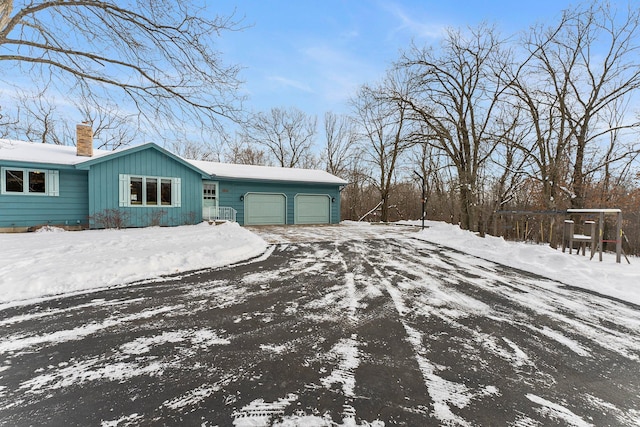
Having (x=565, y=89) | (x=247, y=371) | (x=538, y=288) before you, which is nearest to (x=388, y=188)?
(x=565, y=89)

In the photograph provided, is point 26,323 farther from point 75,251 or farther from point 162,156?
point 162,156

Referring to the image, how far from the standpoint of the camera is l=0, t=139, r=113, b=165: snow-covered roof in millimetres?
9703

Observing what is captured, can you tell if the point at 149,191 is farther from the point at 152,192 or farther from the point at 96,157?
the point at 96,157

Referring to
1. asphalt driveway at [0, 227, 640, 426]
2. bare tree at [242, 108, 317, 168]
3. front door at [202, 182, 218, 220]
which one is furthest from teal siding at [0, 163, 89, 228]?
bare tree at [242, 108, 317, 168]

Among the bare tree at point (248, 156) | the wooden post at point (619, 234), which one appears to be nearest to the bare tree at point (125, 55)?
the wooden post at point (619, 234)

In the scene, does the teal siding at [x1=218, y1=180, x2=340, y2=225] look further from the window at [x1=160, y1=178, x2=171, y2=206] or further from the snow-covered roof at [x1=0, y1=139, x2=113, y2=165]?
the snow-covered roof at [x1=0, y1=139, x2=113, y2=165]

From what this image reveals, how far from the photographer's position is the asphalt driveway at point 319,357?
1747 millimetres

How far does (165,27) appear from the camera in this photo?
575cm

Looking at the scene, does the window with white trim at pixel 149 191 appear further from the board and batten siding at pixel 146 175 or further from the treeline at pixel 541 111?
the treeline at pixel 541 111

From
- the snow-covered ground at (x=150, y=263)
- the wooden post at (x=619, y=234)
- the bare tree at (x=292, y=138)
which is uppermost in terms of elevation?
the bare tree at (x=292, y=138)

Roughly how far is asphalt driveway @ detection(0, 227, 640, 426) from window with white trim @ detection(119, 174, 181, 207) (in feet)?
27.8

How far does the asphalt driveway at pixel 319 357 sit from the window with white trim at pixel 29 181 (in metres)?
9.46

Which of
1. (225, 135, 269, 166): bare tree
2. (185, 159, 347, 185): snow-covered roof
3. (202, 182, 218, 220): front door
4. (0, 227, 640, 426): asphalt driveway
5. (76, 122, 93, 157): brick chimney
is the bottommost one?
(0, 227, 640, 426): asphalt driveway

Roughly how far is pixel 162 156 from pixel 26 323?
Result: 1018 cm
